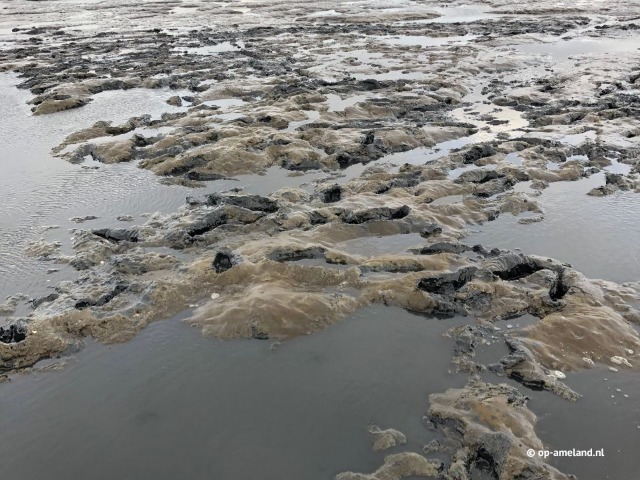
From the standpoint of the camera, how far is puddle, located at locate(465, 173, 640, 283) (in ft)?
36.8

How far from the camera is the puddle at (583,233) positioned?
1120 centimetres

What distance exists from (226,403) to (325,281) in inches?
145

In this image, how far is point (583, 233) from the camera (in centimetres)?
1251

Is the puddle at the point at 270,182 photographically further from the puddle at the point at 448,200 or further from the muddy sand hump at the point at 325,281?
the puddle at the point at 448,200

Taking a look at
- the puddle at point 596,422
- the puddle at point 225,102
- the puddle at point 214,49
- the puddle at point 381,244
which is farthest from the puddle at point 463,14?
the puddle at point 596,422

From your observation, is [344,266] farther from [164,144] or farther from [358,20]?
[358,20]

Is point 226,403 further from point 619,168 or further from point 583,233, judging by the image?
point 619,168

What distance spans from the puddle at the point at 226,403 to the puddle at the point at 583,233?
3622 mm

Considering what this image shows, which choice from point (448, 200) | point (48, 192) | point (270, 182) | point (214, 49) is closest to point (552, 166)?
point (448, 200)

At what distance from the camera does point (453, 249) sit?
38.5ft

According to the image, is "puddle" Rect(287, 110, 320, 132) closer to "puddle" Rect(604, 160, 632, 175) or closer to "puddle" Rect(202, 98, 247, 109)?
"puddle" Rect(202, 98, 247, 109)

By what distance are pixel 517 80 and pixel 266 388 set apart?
24.7 m

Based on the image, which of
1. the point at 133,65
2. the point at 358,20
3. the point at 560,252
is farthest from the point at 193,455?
the point at 358,20

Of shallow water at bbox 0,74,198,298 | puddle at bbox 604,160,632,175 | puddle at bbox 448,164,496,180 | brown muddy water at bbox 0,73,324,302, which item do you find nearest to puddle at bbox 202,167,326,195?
brown muddy water at bbox 0,73,324,302
